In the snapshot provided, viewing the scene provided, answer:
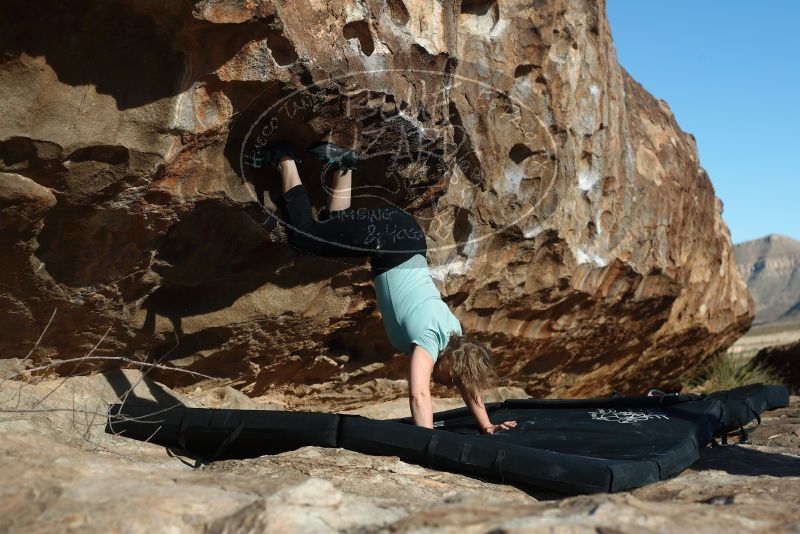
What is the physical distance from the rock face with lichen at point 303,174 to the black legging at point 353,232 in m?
0.20

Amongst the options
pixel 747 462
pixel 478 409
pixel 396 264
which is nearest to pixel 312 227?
pixel 396 264

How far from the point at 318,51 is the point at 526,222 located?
2.23 m

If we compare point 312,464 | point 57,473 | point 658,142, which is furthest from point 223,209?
point 658,142

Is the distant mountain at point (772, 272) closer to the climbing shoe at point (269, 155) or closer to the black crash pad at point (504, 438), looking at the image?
the black crash pad at point (504, 438)

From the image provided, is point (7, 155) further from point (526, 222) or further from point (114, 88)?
point (526, 222)

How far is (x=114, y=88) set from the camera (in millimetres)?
3459

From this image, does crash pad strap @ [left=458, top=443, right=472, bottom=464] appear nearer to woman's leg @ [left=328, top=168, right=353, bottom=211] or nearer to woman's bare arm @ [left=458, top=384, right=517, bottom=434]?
woman's bare arm @ [left=458, top=384, right=517, bottom=434]

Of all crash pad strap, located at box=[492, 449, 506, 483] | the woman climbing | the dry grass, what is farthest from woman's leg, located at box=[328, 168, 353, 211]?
the dry grass

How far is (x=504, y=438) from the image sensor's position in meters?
4.07

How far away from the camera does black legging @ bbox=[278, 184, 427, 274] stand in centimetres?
402

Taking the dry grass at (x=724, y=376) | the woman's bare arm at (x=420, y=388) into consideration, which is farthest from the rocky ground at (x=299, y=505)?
the dry grass at (x=724, y=376)

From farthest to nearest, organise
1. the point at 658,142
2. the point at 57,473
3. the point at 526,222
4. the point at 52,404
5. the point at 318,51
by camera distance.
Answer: the point at 658,142 → the point at 526,222 → the point at 52,404 → the point at 318,51 → the point at 57,473

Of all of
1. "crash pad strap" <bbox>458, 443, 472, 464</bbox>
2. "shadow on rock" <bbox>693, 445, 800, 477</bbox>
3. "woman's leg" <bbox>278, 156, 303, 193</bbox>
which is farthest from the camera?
"woman's leg" <bbox>278, 156, 303, 193</bbox>

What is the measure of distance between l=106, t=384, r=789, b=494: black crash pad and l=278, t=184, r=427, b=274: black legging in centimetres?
86
